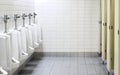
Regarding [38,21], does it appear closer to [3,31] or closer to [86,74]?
[86,74]

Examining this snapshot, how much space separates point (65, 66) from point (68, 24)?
5.05 ft

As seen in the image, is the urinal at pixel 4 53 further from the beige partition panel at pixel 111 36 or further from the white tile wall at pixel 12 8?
the beige partition panel at pixel 111 36

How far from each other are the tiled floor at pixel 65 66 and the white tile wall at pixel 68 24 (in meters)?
0.42

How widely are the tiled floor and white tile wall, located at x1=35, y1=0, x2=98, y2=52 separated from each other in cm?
42

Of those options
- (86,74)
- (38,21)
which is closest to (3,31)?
(86,74)

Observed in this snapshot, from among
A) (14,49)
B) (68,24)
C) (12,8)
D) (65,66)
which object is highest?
(12,8)

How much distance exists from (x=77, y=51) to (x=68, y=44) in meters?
0.33

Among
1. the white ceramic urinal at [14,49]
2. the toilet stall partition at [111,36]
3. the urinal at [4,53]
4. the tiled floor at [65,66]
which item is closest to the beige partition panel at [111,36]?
the toilet stall partition at [111,36]

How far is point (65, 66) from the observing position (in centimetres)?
618

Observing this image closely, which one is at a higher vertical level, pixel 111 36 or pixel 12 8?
pixel 12 8

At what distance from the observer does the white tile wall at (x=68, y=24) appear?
7.20m

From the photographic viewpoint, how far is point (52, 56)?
24.1 feet

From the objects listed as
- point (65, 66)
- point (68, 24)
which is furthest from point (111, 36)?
point (68, 24)

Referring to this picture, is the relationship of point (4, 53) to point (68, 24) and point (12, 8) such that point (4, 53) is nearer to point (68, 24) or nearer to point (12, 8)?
point (12, 8)
